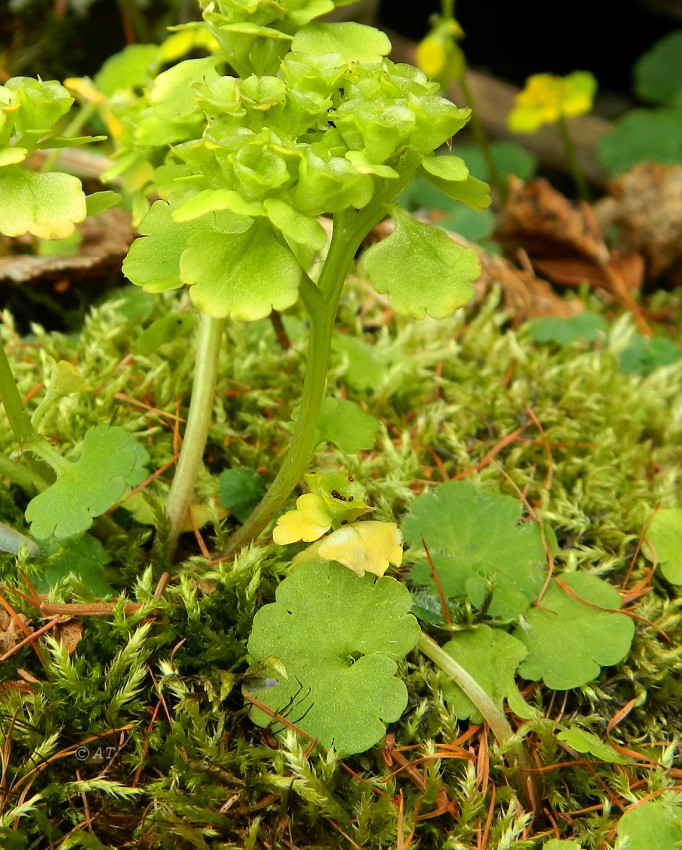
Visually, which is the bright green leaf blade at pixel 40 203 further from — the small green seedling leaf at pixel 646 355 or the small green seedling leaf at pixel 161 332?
the small green seedling leaf at pixel 646 355

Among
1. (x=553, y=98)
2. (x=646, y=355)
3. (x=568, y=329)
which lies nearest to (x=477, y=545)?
(x=568, y=329)

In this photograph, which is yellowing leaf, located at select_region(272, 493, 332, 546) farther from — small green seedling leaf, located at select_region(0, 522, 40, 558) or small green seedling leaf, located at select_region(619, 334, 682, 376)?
small green seedling leaf, located at select_region(619, 334, 682, 376)

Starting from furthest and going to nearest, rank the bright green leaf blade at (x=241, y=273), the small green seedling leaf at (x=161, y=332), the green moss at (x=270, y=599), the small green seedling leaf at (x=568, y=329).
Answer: the small green seedling leaf at (x=568, y=329) < the small green seedling leaf at (x=161, y=332) < the green moss at (x=270, y=599) < the bright green leaf blade at (x=241, y=273)

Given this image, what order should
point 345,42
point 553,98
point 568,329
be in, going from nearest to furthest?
1. point 345,42
2. point 568,329
3. point 553,98

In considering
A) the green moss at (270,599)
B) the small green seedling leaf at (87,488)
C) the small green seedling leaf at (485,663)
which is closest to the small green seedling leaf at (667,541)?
the green moss at (270,599)

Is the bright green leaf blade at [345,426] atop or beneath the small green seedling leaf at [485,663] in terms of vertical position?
atop

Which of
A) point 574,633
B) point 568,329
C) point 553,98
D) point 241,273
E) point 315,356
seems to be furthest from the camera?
point 553,98

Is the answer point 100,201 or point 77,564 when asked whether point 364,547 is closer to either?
point 77,564

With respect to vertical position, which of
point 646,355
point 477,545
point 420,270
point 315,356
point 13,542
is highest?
point 420,270
